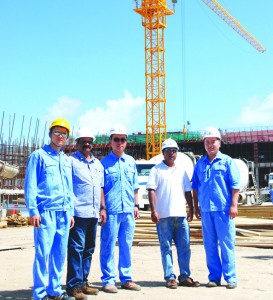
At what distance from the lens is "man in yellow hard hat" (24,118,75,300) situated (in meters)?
4.34

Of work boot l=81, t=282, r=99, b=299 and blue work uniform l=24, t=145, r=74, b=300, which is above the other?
blue work uniform l=24, t=145, r=74, b=300

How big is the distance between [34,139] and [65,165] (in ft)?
66.4

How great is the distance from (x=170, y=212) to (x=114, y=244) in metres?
0.73

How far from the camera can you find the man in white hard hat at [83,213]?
4.81 meters

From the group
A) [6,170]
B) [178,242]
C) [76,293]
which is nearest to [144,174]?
[6,170]

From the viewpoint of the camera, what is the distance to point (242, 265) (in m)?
6.80

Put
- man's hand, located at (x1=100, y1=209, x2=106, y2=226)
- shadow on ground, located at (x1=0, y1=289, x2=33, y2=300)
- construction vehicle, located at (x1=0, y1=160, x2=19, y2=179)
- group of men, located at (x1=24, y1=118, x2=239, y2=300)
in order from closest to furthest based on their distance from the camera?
group of men, located at (x1=24, y1=118, x2=239, y2=300)
shadow on ground, located at (x1=0, y1=289, x2=33, y2=300)
man's hand, located at (x1=100, y1=209, x2=106, y2=226)
construction vehicle, located at (x1=0, y1=160, x2=19, y2=179)

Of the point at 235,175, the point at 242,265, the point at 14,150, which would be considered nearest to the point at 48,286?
the point at 235,175

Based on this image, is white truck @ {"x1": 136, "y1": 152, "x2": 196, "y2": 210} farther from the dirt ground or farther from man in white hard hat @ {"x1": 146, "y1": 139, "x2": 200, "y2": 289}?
man in white hard hat @ {"x1": 146, "y1": 139, "x2": 200, "y2": 289}

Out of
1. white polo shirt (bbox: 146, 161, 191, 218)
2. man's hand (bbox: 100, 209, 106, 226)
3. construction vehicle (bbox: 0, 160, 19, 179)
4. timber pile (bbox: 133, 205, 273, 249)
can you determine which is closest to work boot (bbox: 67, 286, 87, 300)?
man's hand (bbox: 100, 209, 106, 226)

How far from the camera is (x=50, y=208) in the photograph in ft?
14.5

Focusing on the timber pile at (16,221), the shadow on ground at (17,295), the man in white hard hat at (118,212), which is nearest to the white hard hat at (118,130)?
the man in white hard hat at (118,212)

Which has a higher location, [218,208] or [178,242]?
[218,208]

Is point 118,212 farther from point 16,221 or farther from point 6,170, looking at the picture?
point 16,221
